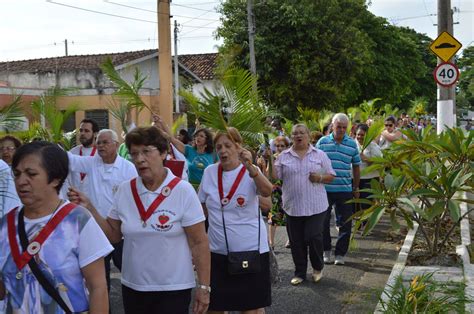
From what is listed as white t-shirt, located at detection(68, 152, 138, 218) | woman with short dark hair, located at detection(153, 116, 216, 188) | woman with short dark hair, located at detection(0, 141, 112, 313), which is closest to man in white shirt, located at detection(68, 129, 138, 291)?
white t-shirt, located at detection(68, 152, 138, 218)

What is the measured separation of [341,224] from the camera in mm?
8039

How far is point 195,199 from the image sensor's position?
3746mm

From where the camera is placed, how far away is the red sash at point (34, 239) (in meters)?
2.76

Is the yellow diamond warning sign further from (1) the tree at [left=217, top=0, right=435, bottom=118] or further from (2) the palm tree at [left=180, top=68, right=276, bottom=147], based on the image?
(1) the tree at [left=217, top=0, right=435, bottom=118]

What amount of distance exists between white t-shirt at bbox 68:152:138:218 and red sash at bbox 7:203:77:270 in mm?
2919

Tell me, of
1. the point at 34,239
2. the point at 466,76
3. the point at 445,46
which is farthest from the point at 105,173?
the point at 466,76

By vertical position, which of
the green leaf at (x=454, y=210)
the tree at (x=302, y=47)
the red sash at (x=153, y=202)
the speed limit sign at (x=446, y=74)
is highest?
the tree at (x=302, y=47)

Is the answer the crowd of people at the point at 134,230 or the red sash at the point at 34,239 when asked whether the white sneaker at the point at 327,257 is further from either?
the red sash at the point at 34,239

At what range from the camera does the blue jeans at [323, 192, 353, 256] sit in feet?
26.2

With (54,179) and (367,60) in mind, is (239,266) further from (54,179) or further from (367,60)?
(367,60)

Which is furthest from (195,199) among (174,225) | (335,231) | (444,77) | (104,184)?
(444,77)

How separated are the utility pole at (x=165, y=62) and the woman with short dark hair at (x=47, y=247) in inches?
748

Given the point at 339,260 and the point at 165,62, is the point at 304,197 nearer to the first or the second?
the point at 339,260

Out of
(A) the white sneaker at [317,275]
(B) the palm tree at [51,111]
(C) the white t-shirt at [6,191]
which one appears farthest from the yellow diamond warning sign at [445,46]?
(C) the white t-shirt at [6,191]
